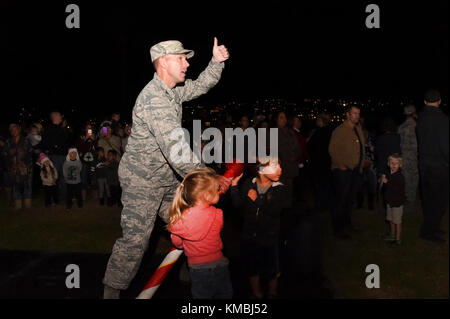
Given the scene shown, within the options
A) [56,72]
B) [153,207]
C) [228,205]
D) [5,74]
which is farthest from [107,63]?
[153,207]

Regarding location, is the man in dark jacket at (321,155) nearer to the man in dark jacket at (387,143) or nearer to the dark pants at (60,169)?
the man in dark jacket at (387,143)

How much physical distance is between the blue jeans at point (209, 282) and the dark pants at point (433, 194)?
4.27 m

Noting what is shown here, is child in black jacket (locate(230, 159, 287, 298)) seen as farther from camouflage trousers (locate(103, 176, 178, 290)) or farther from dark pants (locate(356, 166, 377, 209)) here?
dark pants (locate(356, 166, 377, 209))

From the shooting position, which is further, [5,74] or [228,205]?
[5,74]

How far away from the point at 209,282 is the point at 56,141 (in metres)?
6.53

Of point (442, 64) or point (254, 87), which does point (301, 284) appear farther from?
point (254, 87)

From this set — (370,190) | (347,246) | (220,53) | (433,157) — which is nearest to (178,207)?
(220,53)

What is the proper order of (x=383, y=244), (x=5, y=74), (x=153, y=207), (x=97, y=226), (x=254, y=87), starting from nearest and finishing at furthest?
(x=153, y=207)
(x=383, y=244)
(x=97, y=226)
(x=5, y=74)
(x=254, y=87)

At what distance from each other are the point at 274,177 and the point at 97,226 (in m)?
4.28

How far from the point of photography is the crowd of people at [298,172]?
13.8ft

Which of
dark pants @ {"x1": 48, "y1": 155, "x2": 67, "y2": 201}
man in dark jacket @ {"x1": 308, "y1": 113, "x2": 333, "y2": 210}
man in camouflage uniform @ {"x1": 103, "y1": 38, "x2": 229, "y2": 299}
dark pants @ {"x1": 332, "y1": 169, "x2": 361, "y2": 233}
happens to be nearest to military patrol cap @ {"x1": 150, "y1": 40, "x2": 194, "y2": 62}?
man in camouflage uniform @ {"x1": 103, "y1": 38, "x2": 229, "y2": 299}

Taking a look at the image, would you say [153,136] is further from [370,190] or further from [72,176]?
[370,190]

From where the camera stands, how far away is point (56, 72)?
2456 centimetres

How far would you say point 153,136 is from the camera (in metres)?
3.92
